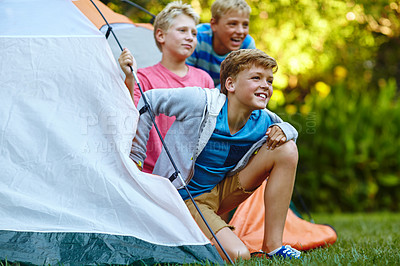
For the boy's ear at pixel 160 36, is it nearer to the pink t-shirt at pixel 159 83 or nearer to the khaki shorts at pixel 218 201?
the pink t-shirt at pixel 159 83

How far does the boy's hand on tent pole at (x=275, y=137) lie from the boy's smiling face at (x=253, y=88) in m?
0.11

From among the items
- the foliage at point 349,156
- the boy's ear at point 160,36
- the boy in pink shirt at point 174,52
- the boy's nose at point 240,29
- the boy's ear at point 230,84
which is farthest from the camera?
the foliage at point 349,156

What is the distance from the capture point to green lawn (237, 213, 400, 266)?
66.6 inches

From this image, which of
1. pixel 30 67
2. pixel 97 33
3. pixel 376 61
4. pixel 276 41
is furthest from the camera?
pixel 376 61

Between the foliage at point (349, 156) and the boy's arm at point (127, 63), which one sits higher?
the boy's arm at point (127, 63)

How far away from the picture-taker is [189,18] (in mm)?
2570

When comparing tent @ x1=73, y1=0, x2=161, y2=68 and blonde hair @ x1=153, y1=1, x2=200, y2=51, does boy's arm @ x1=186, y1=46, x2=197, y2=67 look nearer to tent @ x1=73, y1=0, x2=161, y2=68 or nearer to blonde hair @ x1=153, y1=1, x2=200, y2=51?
tent @ x1=73, y1=0, x2=161, y2=68

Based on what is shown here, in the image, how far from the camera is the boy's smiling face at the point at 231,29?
2.85 metres

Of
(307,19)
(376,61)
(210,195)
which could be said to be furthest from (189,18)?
(376,61)

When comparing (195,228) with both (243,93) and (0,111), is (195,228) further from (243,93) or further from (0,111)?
(0,111)

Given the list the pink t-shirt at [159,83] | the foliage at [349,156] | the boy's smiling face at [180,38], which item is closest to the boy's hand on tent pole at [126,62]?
the pink t-shirt at [159,83]

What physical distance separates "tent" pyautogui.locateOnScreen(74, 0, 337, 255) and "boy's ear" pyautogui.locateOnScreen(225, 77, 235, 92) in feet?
2.15

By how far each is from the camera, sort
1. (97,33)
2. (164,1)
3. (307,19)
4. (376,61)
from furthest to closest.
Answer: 1. (376,61)
2. (307,19)
3. (164,1)
4. (97,33)

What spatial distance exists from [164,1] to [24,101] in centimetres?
231
